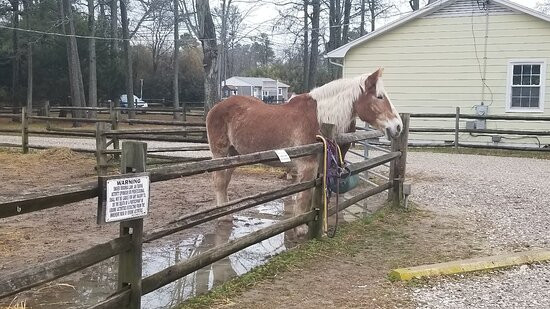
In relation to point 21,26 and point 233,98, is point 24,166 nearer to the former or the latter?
point 233,98

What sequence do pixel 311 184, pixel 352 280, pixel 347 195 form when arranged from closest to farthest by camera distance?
pixel 352 280 → pixel 311 184 → pixel 347 195

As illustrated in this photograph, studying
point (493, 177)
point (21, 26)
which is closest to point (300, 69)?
point (21, 26)

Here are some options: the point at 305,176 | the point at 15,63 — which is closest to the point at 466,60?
the point at 305,176

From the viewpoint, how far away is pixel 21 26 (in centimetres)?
3278

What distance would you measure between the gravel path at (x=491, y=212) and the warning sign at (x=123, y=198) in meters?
2.21

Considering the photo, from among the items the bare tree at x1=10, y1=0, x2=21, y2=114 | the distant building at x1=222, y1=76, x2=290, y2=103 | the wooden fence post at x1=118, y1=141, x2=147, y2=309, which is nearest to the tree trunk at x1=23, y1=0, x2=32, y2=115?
the bare tree at x1=10, y1=0, x2=21, y2=114

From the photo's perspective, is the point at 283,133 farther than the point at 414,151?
No

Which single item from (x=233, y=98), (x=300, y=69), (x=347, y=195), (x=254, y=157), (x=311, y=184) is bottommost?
(x=347, y=195)

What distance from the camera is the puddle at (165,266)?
4.19m

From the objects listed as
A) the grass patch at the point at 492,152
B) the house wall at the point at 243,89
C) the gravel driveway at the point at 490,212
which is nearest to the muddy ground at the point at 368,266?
the gravel driveway at the point at 490,212

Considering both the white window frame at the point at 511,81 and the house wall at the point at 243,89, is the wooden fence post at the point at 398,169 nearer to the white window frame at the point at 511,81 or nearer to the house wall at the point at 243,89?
the white window frame at the point at 511,81

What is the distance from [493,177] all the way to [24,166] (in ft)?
32.7

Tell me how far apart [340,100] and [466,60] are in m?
11.8

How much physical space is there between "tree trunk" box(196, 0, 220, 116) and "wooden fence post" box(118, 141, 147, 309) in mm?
14152
